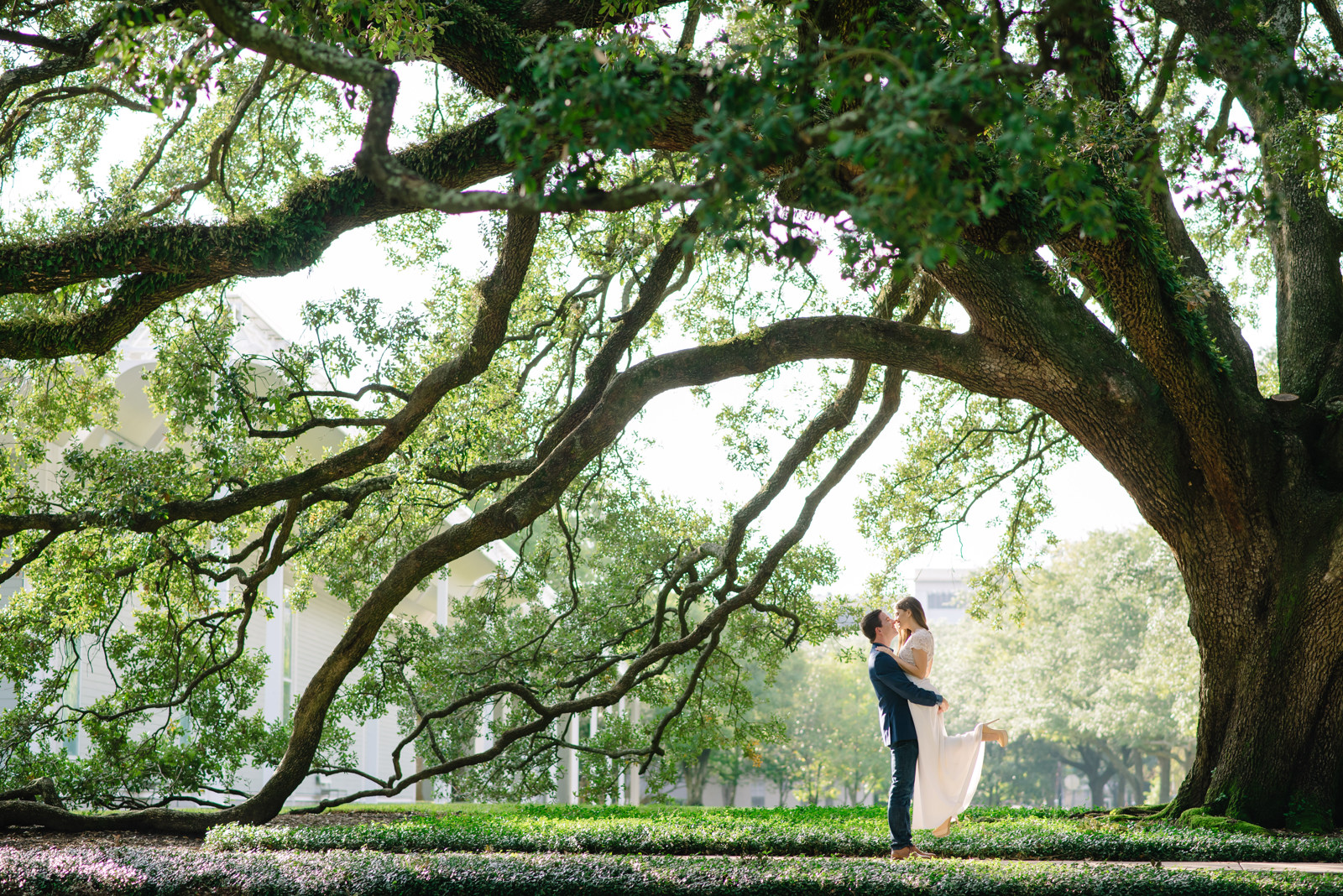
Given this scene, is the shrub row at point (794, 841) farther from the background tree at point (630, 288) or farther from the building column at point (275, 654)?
the building column at point (275, 654)

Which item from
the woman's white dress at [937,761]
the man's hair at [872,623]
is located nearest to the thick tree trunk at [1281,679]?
the woman's white dress at [937,761]

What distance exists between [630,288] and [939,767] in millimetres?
8006

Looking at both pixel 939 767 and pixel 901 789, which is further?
pixel 939 767

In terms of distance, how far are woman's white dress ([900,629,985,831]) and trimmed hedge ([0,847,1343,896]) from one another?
0.89m

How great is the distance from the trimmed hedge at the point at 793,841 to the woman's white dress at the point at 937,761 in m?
0.31

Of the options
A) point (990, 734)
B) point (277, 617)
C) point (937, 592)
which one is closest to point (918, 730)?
point (990, 734)

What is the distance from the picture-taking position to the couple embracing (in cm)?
688

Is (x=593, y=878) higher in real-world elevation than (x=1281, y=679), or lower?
lower

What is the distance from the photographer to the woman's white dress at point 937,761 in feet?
23.0

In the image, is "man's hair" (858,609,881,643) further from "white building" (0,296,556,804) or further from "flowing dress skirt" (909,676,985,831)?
"white building" (0,296,556,804)

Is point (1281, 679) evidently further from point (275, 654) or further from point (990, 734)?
point (275, 654)

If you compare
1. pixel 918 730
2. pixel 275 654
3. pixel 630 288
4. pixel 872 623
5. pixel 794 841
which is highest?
pixel 630 288

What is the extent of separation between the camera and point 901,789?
6.74 metres

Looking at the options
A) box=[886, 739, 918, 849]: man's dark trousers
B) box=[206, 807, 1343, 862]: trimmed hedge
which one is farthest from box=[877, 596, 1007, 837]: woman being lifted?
box=[206, 807, 1343, 862]: trimmed hedge
